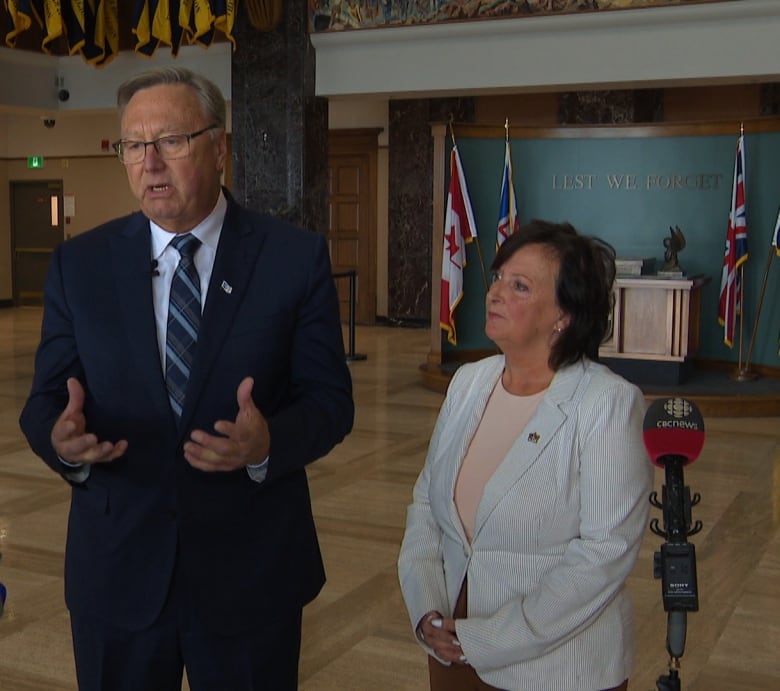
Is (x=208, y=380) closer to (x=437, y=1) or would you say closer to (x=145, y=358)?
(x=145, y=358)

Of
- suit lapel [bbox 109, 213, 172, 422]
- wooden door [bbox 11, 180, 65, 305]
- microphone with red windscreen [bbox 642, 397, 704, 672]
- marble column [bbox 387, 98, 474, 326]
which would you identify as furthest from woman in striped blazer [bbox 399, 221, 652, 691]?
wooden door [bbox 11, 180, 65, 305]

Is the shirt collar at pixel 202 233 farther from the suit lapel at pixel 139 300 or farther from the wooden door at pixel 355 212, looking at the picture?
the wooden door at pixel 355 212

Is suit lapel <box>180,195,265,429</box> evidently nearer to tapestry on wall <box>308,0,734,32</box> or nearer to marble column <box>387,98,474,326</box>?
tapestry on wall <box>308,0,734,32</box>

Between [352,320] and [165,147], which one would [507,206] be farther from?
[165,147]

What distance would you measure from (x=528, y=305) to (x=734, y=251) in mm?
9172

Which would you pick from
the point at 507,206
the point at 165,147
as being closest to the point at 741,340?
the point at 507,206

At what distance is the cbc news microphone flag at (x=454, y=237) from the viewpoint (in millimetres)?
11469

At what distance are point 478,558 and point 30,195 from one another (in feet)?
62.3

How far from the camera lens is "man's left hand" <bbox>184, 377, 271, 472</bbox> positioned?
1938mm

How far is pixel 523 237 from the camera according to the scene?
2361mm

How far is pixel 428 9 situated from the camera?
35.9ft

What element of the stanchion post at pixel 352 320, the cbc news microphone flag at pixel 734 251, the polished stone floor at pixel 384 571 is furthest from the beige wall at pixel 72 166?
the cbc news microphone flag at pixel 734 251

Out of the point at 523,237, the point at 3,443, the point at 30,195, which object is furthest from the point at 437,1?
the point at 30,195

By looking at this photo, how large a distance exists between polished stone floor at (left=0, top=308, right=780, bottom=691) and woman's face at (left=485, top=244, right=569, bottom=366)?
2096mm
